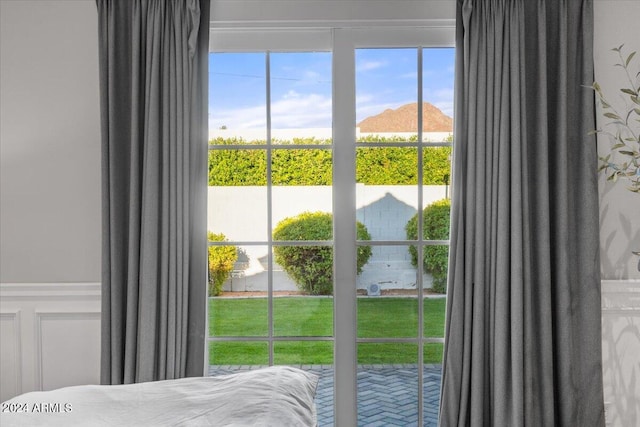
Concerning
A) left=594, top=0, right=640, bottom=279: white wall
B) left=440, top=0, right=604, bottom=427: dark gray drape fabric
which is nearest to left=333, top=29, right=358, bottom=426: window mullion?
left=440, top=0, right=604, bottom=427: dark gray drape fabric

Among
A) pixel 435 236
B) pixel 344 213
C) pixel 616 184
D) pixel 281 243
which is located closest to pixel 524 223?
pixel 435 236

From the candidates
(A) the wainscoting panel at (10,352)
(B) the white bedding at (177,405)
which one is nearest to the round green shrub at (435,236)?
(B) the white bedding at (177,405)

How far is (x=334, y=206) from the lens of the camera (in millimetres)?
2523

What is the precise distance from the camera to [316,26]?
249 cm

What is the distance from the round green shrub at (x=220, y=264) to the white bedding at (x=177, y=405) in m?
1.09

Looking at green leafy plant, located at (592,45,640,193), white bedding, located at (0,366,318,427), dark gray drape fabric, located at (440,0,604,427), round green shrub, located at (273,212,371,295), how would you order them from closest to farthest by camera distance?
white bedding, located at (0,366,318,427) → dark gray drape fabric, located at (440,0,604,427) → green leafy plant, located at (592,45,640,193) → round green shrub, located at (273,212,371,295)

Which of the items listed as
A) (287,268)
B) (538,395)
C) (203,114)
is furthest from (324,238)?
(538,395)

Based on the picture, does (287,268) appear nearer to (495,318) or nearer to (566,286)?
(495,318)

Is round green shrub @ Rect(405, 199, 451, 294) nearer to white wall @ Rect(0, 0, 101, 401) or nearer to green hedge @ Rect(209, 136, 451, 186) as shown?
green hedge @ Rect(209, 136, 451, 186)

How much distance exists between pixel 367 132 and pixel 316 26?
1.80 feet

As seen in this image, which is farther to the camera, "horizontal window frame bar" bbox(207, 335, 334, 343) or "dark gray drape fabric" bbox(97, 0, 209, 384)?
"horizontal window frame bar" bbox(207, 335, 334, 343)

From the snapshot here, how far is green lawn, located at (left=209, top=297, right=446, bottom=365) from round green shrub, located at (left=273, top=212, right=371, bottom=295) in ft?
0.24

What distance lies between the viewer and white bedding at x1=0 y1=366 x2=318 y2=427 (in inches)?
47.6

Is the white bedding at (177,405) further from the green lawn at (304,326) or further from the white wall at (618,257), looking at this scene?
the white wall at (618,257)
